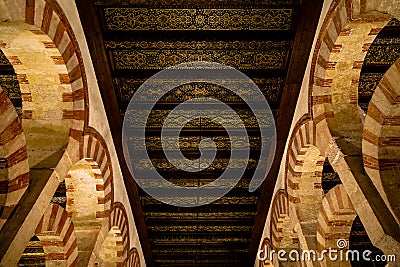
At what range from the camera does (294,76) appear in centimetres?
404

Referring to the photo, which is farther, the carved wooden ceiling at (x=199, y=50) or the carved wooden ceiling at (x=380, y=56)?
the carved wooden ceiling at (x=380, y=56)

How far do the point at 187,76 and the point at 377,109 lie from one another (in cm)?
175

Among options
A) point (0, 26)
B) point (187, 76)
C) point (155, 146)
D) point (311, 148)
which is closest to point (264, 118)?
point (311, 148)

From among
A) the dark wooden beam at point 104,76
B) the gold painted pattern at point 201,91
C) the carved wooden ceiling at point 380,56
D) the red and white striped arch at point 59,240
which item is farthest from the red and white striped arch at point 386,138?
the red and white striped arch at point 59,240

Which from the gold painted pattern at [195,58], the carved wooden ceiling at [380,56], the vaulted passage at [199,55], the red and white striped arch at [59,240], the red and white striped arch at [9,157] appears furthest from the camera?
the gold painted pattern at [195,58]

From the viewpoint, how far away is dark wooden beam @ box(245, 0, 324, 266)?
3.54 m

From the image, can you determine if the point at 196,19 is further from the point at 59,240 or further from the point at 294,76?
the point at 59,240

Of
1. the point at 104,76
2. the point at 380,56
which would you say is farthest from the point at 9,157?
the point at 380,56

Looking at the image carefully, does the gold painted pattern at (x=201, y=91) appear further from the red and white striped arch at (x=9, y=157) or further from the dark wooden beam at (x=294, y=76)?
the red and white striped arch at (x=9, y=157)

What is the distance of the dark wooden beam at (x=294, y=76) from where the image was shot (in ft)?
11.6

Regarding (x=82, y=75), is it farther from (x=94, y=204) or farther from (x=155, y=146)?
(x=155, y=146)

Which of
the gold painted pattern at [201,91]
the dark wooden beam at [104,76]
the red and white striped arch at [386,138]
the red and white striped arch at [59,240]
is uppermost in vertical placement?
the gold painted pattern at [201,91]

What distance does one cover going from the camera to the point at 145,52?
3.89m

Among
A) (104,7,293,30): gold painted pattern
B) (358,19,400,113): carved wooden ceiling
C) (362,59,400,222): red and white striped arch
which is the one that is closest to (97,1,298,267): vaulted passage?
(104,7,293,30): gold painted pattern
